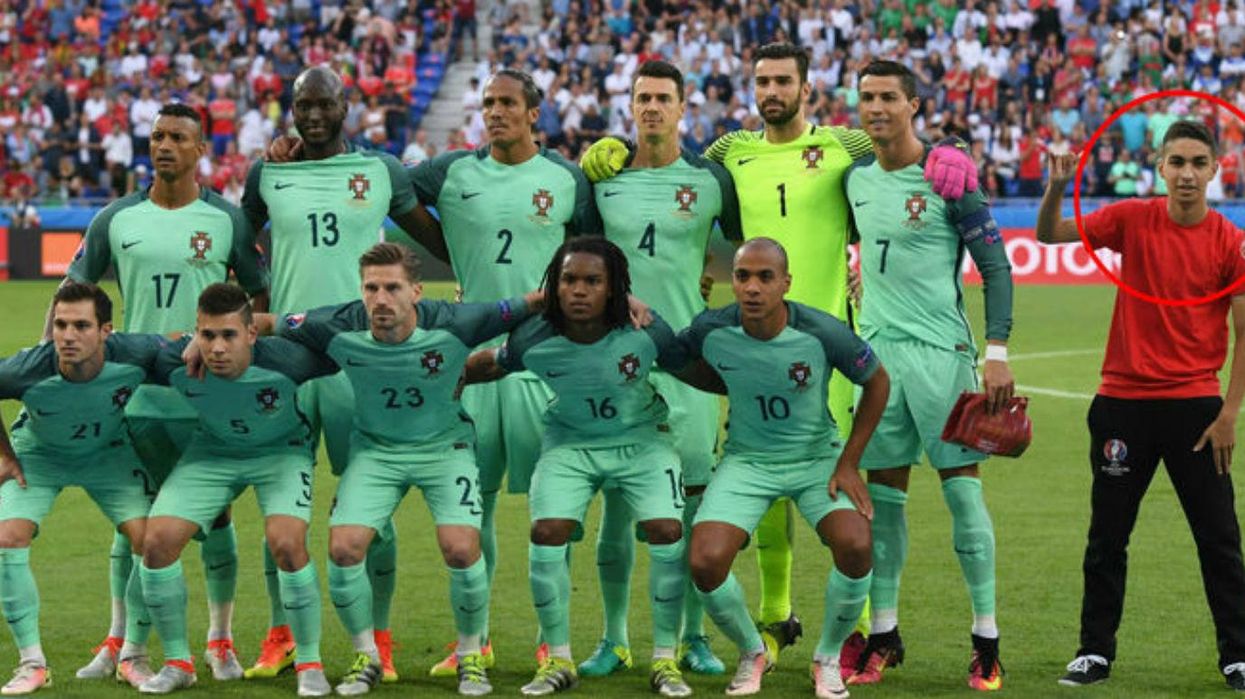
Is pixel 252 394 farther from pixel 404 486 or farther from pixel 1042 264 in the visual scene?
pixel 1042 264

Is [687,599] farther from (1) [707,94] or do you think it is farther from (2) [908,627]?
(1) [707,94]

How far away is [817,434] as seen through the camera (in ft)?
26.7

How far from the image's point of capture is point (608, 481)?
8.23 metres

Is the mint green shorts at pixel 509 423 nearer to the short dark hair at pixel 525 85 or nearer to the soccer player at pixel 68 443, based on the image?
the short dark hair at pixel 525 85

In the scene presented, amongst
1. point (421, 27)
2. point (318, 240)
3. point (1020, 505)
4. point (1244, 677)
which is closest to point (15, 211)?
point (421, 27)

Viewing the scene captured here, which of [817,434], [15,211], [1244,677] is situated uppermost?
[817,434]

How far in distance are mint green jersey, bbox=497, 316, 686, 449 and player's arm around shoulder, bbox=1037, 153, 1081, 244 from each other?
1614 millimetres

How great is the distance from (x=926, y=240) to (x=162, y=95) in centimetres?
2751

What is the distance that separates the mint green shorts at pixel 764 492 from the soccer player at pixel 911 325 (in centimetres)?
41

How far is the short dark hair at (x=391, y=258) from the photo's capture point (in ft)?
26.2

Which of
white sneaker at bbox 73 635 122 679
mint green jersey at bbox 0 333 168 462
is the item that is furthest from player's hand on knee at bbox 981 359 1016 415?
white sneaker at bbox 73 635 122 679

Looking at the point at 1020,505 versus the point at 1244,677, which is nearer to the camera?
the point at 1244,677

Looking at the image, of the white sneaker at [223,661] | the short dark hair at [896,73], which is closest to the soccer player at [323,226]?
the white sneaker at [223,661]

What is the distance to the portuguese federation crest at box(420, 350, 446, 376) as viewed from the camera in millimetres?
8125
